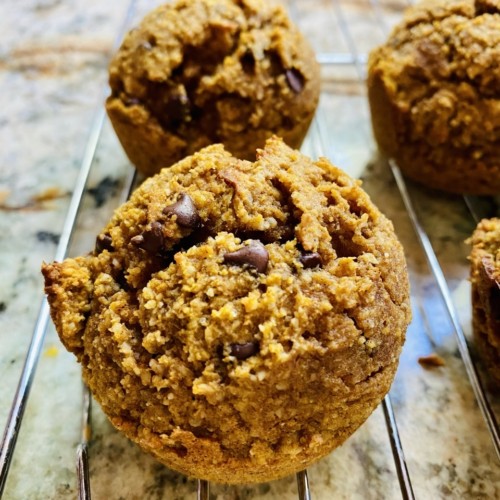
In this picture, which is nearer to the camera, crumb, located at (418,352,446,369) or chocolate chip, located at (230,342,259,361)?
chocolate chip, located at (230,342,259,361)

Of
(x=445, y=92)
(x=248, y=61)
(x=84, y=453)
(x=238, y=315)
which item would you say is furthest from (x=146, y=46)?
(x=84, y=453)

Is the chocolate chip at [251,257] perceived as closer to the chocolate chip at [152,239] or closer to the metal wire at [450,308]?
the chocolate chip at [152,239]

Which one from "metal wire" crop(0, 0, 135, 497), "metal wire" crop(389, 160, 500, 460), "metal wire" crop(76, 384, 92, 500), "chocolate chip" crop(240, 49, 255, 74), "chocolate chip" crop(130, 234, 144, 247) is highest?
"chocolate chip" crop(240, 49, 255, 74)

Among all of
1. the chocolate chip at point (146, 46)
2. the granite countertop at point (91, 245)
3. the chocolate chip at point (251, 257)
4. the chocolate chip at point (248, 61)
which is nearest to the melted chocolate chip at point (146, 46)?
the chocolate chip at point (146, 46)

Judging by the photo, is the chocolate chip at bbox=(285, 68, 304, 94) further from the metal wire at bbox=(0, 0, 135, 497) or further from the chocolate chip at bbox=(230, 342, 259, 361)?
the chocolate chip at bbox=(230, 342, 259, 361)

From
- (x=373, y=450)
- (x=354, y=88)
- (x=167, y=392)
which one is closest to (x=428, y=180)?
(x=354, y=88)

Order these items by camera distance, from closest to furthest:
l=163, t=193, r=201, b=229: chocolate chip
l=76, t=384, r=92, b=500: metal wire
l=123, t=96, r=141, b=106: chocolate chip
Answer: l=163, t=193, r=201, b=229: chocolate chip
l=76, t=384, r=92, b=500: metal wire
l=123, t=96, r=141, b=106: chocolate chip

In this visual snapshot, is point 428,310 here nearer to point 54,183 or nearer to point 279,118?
point 279,118

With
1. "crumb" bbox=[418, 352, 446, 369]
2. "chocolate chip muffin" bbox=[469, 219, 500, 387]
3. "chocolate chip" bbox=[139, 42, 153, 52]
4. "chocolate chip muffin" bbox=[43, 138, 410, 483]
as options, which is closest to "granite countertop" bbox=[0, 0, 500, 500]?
"crumb" bbox=[418, 352, 446, 369]
